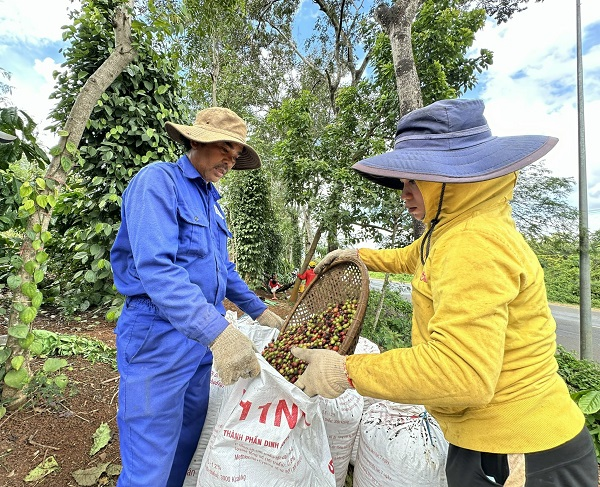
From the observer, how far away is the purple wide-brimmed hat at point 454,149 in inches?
35.3

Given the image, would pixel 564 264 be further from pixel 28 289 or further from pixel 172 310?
pixel 28 289

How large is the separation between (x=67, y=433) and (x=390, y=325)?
465 cm

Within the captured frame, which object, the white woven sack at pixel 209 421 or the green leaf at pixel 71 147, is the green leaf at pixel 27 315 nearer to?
the green leaf at pixel 71 147

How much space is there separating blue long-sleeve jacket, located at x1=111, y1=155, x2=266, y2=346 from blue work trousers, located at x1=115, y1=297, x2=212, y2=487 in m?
0.13

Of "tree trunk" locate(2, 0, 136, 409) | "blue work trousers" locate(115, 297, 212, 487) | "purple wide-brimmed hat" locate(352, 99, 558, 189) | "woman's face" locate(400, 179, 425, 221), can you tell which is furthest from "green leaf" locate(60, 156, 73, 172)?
"woman's face" locate(400, 179, 425, 221)

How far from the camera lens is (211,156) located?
1726 millimetres

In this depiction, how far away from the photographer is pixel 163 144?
11.5 ft

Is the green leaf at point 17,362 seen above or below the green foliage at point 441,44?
below

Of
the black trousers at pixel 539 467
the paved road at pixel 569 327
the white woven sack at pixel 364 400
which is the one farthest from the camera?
the paved road at pixel 569 327

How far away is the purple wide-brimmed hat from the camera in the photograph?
897 mm

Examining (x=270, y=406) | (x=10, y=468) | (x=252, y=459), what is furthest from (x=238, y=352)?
(x=10, y=468)

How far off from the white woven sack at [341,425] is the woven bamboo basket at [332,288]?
1.59 ft

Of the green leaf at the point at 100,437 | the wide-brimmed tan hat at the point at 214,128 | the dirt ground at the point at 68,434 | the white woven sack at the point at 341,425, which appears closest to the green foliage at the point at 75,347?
the dirt ground at the point at 68,434

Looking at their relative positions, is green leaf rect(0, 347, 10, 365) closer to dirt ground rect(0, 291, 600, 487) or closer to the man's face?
dirt ground rect(0, 291, 600, 487)
